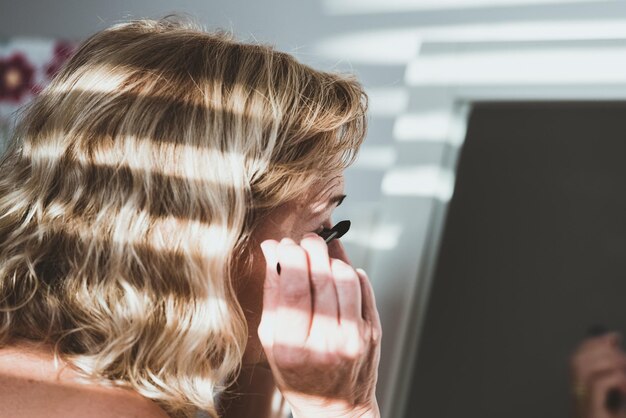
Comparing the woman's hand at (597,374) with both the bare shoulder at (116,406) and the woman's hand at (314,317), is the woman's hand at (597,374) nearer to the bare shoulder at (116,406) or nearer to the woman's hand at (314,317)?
the woman's hand at (314,317)

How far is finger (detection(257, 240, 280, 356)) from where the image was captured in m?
0.80

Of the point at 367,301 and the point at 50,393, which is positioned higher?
the point at 367,301

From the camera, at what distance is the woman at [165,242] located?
0.75 metres

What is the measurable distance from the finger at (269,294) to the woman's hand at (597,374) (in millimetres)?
351

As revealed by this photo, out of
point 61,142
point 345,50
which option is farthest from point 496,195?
point 61,142

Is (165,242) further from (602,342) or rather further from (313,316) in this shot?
(602,342)

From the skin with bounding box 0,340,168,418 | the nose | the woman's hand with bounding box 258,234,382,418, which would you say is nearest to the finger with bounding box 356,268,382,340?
the woman's hand with bounding box 258,234,382,418

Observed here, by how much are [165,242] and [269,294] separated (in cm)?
12

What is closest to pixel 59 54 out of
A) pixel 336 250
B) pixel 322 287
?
pixel 336 250

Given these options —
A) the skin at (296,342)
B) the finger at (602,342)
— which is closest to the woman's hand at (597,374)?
the finger at (602,342)

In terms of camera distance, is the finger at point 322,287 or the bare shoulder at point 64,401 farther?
the finger at point 322,287

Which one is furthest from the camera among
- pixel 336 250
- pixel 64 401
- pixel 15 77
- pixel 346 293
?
pixel 15 77

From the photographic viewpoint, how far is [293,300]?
2.58ft

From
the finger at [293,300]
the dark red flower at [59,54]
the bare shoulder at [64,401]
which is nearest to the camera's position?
the bare shoulder at [64,401]
